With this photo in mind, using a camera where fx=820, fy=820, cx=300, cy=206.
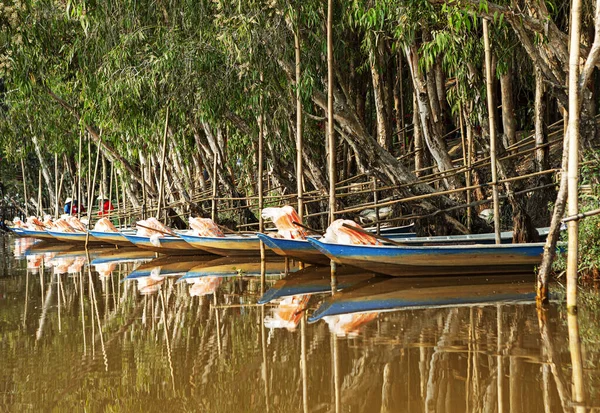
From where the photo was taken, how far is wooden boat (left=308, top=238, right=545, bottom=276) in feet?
33.3

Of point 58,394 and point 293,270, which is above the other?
point 293,270

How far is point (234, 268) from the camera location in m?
14.1

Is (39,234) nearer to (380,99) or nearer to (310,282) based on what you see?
(380,99)

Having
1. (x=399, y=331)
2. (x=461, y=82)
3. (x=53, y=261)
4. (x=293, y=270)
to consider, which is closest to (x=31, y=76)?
(x=53, y=261)

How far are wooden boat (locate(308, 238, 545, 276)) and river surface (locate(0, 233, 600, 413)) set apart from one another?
0.23 meters

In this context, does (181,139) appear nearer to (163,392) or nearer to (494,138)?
(494,138)

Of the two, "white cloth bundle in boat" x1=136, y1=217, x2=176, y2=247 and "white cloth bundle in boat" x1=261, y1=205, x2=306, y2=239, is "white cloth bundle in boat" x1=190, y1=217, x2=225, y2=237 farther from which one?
"white cloth bundle in boat" x1=261, y1=205, x2=306, y2=239

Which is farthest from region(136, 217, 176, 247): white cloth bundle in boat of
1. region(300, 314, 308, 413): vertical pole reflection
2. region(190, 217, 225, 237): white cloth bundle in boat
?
region(300, 314, 308, 413): vertical pole reflection

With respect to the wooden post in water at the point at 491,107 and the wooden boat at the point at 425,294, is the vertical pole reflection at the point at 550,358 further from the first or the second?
the wooden post in water at the point at 491,107

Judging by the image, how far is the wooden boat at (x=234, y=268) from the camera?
13.1m

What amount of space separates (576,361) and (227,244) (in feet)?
33.1

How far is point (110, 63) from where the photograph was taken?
1484 cm

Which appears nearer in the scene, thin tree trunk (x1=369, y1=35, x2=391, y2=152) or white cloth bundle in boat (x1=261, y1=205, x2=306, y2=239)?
white cloth bundle in boat (x1=261, y1=205, x2=306, y2=239)

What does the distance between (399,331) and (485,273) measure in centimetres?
352
